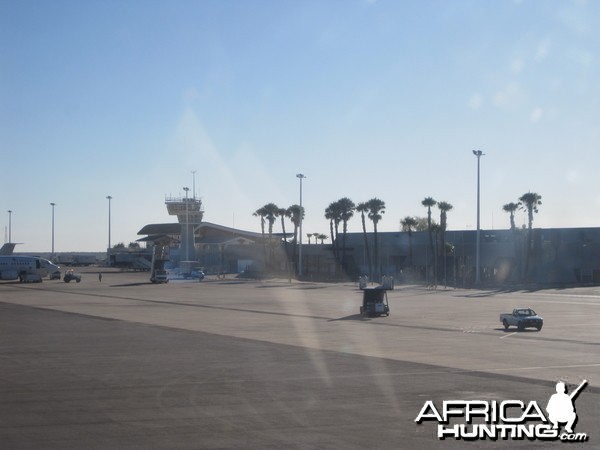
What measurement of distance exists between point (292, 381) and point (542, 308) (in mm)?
37137

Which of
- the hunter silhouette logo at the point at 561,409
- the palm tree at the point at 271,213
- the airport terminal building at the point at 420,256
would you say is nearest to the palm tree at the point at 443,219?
the airport terminal building at the point at 420,256

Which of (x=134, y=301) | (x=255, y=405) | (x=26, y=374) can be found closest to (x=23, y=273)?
(x=134, y=301)

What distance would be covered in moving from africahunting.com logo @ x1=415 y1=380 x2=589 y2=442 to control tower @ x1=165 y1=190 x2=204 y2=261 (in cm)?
12468

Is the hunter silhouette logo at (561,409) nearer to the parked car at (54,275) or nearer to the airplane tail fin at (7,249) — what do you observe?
the parked car at (54,275)

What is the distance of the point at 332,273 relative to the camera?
122m

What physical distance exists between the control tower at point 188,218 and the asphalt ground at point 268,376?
94.2 metres

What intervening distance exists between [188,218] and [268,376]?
120m

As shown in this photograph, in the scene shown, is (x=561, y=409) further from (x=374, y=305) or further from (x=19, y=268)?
(x=19, y=268)

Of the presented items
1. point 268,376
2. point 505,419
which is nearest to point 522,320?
point 268,376

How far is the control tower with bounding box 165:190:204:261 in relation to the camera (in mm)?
140375

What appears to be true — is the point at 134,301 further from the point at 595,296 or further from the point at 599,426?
the point at 599,426

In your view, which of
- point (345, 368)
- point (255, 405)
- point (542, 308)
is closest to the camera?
point (255, 405)

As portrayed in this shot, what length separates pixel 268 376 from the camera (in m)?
21.3

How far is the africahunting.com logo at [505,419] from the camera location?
13805mm
